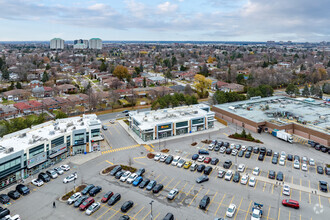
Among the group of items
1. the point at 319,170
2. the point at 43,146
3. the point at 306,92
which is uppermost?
the point at 306,92

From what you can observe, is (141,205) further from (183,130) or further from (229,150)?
(183,130)

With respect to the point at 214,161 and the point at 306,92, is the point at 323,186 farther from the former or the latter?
the point at 306,92

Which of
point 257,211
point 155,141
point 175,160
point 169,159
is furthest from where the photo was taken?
point 155,141

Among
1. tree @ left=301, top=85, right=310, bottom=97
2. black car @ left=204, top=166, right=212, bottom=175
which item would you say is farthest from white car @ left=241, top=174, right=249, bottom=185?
tree @ left=301, top=85, right=310, bottom=97

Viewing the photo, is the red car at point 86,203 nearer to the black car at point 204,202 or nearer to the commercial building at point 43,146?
the commercial building at point 43,146

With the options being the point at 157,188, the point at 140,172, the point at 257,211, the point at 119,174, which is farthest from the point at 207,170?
the point at 119,174
